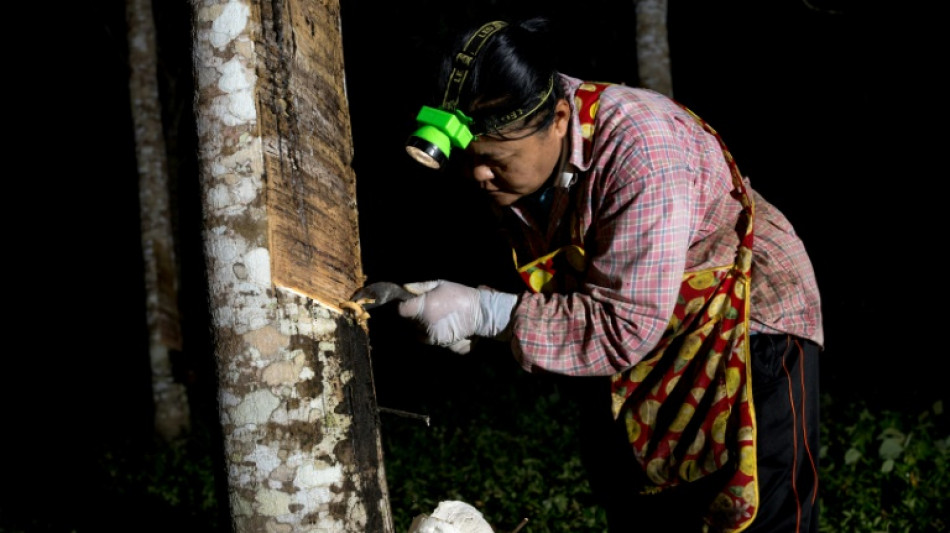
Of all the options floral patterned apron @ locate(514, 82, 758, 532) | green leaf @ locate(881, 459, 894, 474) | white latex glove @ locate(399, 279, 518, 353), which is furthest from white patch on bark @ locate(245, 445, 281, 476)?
green leaf @ locate(881, 459, 894, 474)

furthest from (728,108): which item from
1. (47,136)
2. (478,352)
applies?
(47,136)

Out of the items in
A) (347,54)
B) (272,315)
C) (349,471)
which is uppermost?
(347,54)

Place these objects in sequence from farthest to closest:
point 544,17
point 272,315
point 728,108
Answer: point 728,108 < point 544,17 < point 272,315

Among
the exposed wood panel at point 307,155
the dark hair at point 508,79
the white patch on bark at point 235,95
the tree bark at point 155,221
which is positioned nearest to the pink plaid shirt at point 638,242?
the dark hair at point 508,79

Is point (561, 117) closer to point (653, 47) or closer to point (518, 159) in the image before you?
point (518, 159)

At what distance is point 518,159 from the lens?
6.50 ft

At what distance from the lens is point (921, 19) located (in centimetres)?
593

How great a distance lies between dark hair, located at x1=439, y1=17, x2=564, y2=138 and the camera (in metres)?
1.79

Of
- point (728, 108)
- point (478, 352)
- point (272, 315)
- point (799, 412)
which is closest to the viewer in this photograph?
point (272, 315)

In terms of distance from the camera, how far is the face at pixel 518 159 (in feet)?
6.37

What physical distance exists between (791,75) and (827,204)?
1.12 m

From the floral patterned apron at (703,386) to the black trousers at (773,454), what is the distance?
0.07 m

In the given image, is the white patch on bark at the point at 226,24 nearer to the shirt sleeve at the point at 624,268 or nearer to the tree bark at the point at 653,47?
the shirt sleeve at the point at 624,268

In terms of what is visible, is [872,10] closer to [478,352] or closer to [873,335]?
[873,335]
